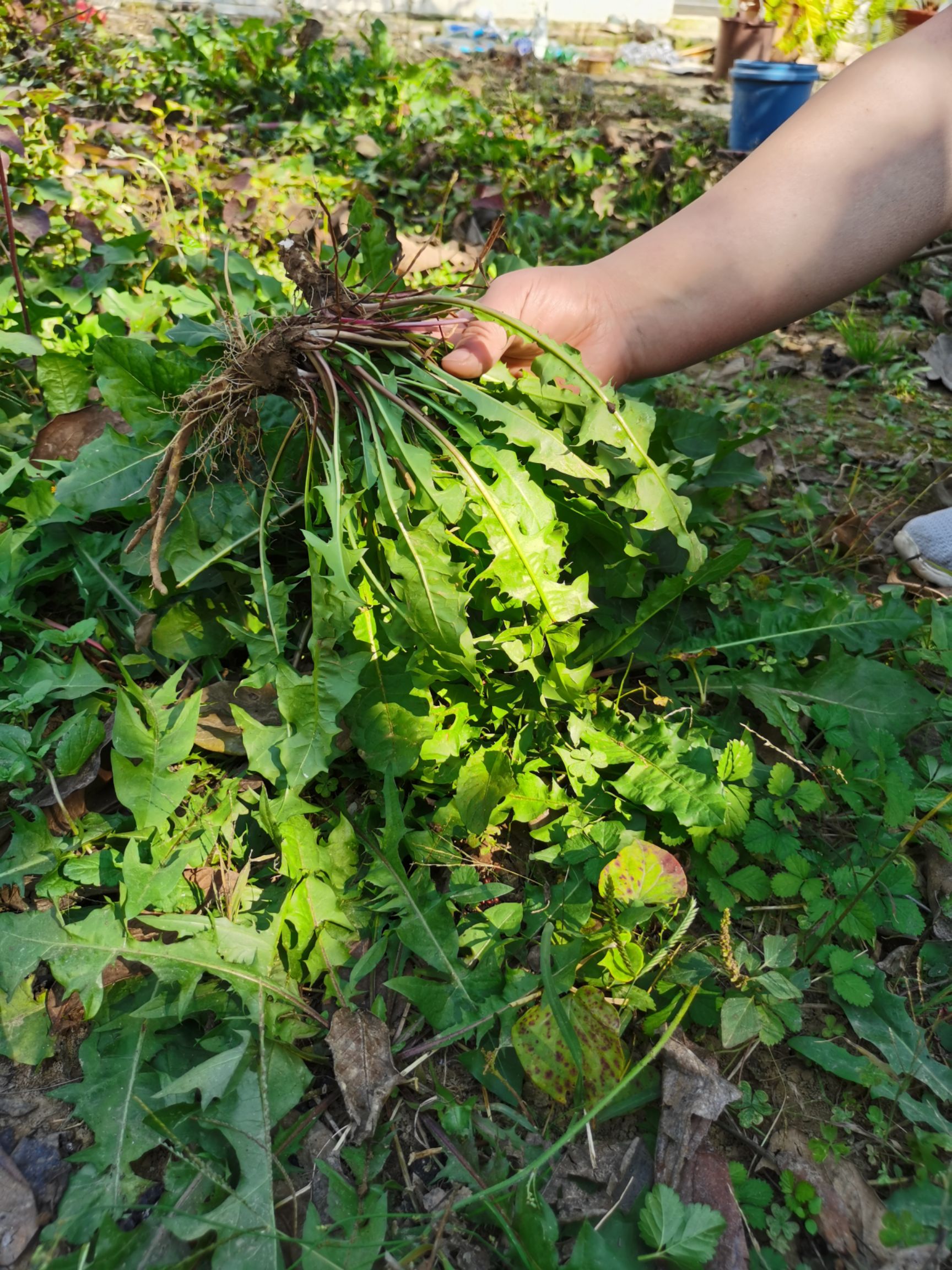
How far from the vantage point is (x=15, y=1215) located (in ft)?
4.02

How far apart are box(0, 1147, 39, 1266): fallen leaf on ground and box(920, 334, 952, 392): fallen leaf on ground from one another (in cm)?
343

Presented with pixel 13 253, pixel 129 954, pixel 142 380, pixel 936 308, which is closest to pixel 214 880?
pixel 129 954

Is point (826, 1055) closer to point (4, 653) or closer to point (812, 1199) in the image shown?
point (812, 1199)

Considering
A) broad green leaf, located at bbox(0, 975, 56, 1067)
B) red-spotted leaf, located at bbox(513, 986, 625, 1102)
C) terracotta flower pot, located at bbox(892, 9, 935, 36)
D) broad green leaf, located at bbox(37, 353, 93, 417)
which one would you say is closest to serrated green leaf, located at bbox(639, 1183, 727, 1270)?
red-spotted leaf, located at bbox(513, 986, 625, 1102)

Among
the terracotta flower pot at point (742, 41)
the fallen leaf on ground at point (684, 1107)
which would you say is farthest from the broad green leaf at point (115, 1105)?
the terracotta flower pot at point (742, 41)

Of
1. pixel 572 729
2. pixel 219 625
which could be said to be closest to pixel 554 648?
pixel 572 729

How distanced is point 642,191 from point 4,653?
11.8 ft

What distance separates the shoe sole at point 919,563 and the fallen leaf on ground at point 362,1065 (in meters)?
1.78

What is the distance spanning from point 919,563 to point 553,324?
117cm

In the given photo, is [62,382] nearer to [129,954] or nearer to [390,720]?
[390,720]

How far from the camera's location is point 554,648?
1620mm

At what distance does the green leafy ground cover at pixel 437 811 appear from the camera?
50.6 inches

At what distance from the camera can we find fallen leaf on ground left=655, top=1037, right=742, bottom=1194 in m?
1.28

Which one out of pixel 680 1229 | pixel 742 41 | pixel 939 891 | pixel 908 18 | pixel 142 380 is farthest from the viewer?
pixel 742 41
